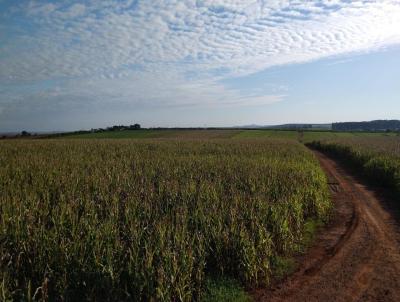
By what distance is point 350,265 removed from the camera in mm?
7891

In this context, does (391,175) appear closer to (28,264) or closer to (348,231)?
(348,231)

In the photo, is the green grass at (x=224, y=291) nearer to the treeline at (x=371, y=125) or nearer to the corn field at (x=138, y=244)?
the corn field at (x=138, y=244)

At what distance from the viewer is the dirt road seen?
21.9ft

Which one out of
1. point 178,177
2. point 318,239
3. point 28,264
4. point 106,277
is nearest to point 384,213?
point 318,239

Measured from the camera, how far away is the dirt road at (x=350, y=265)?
21.9 ft

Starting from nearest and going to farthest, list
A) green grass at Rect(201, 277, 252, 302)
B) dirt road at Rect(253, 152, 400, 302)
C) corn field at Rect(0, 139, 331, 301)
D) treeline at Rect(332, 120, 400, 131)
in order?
1. corn field at Rect(0, 139, 331, 301)
2. green grass at Rect(201, 277, 252, 302)
3. dirt road at Rect(253, 152, 400, 302)
4. treeline at Rect(332, 120, 400, 131)

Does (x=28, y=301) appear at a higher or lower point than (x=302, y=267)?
higher

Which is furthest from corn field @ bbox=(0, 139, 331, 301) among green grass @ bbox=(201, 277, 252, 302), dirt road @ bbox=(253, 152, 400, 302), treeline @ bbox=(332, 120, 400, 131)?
treeline @ bbox=(332, 120, 400, 131)

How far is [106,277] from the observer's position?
5863 millimetres

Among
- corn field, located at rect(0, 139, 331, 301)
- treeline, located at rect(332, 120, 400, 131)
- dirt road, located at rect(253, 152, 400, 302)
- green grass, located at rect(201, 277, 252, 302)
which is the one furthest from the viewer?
treeline, located at rect(332, 120, 400, 131)

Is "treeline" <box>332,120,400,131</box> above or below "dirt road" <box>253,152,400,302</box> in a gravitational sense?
above

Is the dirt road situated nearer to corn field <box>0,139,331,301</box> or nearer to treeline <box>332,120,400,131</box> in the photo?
corn field <box>0,139,331,301</box>

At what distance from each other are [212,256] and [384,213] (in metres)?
8.17

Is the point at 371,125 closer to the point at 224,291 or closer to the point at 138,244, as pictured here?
the point at 224,291
